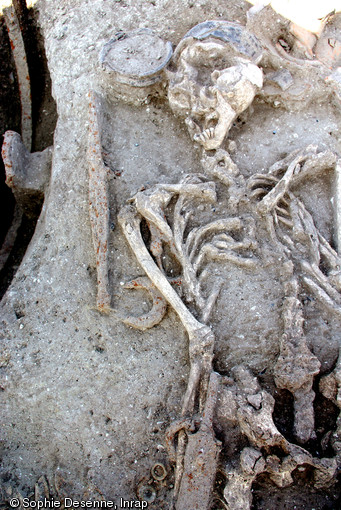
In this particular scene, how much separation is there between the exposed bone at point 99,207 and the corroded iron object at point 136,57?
0.41m

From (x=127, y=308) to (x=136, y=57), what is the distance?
202 centimetres

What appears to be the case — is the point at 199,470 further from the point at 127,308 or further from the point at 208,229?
the point at 208,229

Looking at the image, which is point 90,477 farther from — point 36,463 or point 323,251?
point 323,251

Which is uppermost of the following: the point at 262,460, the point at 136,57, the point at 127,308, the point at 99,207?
the point at 136,57

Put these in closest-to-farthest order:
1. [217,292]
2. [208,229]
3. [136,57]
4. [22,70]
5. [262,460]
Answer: [262,460] → [217,292] → [208,229] → [136,57] → [22,70]

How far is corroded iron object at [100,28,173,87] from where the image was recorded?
142 inches

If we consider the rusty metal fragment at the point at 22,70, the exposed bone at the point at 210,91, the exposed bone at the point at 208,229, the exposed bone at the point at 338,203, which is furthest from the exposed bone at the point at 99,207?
the exposed bone at the point at 338,203

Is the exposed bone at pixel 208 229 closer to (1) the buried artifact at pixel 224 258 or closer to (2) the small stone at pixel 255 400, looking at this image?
(1) the buried artifact at pixel 224 258

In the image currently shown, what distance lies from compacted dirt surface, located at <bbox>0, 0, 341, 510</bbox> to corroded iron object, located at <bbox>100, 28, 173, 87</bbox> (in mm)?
184

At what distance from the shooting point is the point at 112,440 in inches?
114

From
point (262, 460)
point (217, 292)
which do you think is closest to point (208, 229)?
point (217, 292)

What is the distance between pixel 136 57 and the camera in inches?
144

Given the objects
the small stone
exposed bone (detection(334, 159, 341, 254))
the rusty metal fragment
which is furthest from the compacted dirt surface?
the rusty metal fragment

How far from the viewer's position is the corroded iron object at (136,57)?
360 centimetres
